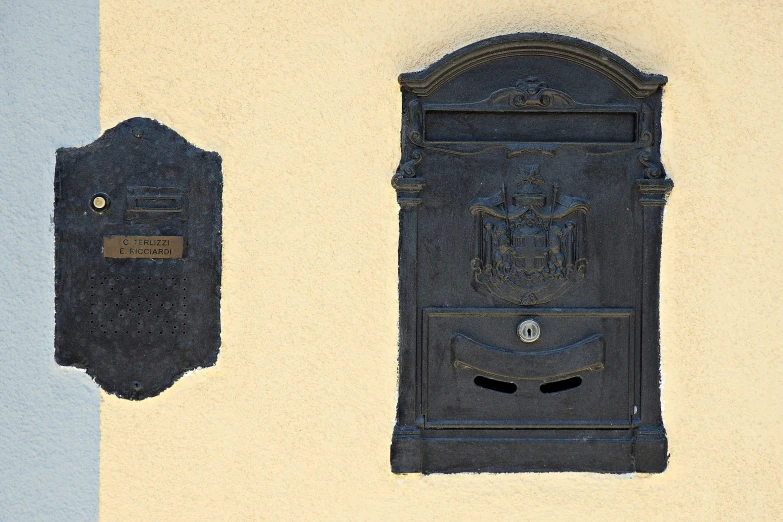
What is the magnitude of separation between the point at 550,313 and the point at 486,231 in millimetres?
370

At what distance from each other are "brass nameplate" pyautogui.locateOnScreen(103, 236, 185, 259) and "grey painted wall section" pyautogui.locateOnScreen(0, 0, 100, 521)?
220mm

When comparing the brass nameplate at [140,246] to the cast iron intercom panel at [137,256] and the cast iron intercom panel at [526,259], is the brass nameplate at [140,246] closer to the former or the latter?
the cast iron intercom panel at [137,256]

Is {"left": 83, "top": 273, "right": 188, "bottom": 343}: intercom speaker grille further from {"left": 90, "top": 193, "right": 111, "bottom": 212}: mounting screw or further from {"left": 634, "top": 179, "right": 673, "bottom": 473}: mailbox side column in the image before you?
{"left": 634, "top": 179, "right": 673, "bottom": 473}: mailbox side column

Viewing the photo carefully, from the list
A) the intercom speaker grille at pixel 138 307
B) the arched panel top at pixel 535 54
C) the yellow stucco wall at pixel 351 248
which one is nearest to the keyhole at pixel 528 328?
the yellow stucco wall at pixel 351 248

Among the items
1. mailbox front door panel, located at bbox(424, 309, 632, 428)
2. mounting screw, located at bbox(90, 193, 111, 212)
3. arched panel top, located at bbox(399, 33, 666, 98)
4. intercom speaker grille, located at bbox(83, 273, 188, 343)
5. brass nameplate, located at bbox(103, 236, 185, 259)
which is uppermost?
arched panel top, located at bbox(399, 33, 666, 98)

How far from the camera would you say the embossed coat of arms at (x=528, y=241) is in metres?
2.75

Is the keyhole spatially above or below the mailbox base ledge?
above

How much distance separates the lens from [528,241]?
9.03ft

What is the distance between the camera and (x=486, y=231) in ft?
9.08

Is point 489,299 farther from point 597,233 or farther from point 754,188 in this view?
point 754,188

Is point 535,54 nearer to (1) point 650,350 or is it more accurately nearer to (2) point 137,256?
(1) point 650,350

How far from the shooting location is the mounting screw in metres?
2.78

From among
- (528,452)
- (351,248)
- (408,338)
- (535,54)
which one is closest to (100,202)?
(351,248)

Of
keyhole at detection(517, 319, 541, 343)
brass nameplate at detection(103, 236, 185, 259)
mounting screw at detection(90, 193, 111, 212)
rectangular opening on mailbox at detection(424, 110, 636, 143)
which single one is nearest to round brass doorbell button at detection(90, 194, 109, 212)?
mounting screw at detection(90, 193, 111, 212)
